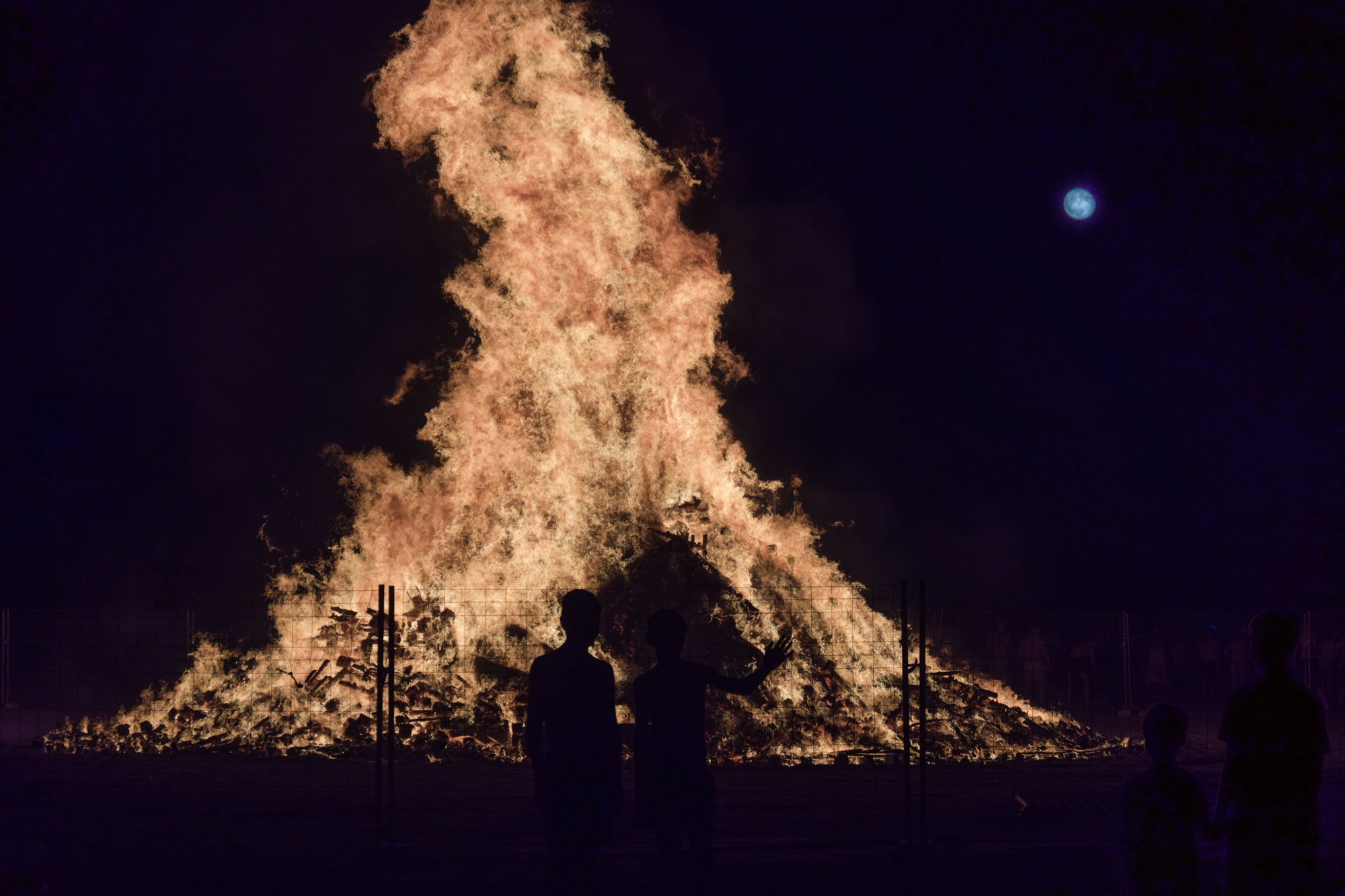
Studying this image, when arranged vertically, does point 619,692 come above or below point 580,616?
below

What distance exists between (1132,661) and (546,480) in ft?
35.9

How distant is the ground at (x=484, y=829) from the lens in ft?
28.9

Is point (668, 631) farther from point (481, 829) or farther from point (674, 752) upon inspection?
point (481, 829)

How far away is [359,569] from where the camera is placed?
17922 mm

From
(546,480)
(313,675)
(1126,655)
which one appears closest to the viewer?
(313,675)

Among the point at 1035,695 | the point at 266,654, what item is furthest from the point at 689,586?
the point at 1035,695

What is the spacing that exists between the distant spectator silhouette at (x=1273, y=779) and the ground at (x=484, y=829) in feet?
9.27

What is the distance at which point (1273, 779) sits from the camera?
560cm

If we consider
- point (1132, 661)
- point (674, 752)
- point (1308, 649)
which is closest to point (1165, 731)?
point (674, 752)

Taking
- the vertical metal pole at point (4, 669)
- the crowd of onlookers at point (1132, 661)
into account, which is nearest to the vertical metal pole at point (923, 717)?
the crowd of onlookers at point (1132, 661)

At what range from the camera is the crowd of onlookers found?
19.9 meters

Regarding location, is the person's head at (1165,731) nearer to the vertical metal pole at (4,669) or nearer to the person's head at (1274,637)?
the person's head at (1274,637)

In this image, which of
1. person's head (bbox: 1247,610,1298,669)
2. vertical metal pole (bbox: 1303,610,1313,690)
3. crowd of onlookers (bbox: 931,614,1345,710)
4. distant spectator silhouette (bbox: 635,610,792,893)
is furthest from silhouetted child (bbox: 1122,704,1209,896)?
vertical metal pole (bbox: 1303,610,1313,690)

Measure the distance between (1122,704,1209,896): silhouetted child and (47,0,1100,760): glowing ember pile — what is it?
428 inches
